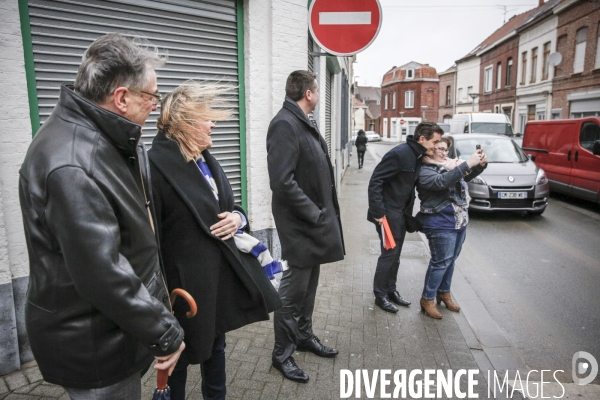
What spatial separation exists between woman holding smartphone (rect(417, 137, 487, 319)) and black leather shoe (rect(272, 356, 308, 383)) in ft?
5.68

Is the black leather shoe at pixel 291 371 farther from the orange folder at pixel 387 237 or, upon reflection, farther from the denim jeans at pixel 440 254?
the denim jeans at pixel 440 254

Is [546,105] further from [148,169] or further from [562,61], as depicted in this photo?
[148,169]

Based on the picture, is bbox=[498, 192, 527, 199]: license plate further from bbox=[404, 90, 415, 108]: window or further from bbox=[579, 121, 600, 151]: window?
bbox=[404, 90, 415, 108]: window

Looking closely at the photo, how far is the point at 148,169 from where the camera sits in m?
2.09

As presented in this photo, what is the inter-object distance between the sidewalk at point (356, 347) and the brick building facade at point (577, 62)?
68.5ft

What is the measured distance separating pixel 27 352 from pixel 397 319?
3158mm

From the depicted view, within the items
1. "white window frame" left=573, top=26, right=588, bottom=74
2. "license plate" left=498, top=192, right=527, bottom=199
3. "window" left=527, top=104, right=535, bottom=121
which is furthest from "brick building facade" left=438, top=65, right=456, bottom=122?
"license plate" left=498, top=192, right=527, bottom=199

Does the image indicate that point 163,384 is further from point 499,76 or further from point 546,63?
point 499,76

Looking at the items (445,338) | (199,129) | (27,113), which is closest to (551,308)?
(445,338)

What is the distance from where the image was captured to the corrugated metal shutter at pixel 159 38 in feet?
11.4

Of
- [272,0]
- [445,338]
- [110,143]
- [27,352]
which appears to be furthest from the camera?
[272,0]

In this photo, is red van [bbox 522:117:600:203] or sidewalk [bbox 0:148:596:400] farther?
red van [bbox 522:117:600:203]

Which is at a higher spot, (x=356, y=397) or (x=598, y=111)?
(x=598, y=111)

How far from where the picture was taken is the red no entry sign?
12.5 feet
